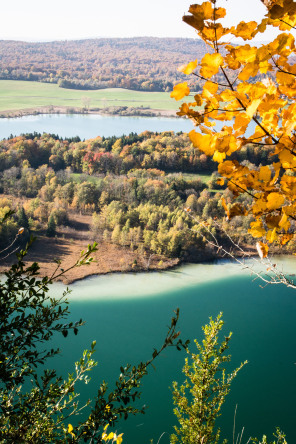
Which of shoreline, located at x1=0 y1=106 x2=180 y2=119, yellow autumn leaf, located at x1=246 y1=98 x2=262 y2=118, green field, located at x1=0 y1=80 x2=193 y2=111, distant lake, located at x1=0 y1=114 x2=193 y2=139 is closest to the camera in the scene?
yellow autumn leaf, located at x1=246 y1=98 x2=262 y2=118

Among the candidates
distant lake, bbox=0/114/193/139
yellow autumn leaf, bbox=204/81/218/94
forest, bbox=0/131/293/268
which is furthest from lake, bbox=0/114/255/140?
yellow autumn leaf, bbox=204/81/218/94

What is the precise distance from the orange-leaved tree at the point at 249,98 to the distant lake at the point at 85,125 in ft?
149

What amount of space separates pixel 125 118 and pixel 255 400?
57.2 meters

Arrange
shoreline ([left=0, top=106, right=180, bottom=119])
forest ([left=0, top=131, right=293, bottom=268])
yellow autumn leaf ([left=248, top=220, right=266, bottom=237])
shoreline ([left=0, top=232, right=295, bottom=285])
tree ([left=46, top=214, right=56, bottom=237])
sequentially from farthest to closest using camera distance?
shoreline ([left=0, top=106, right=180, bottom=119]) < tree ([left=46, top=214, right=56, bottom=237]) < forest ([left=0, top=131, right=293, bottom=268]) < shoreline ([left=0, top=232, right=295, bottom=285]) < yellow autumn leaf ([left=248, top=220, right=266, bottom=237])

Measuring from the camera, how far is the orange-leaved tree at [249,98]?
83 cm

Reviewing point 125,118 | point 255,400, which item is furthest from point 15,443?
point 125,118

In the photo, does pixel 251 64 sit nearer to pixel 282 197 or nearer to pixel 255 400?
pixel 282 197

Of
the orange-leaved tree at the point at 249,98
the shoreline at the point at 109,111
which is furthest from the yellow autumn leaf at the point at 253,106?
the shoreline at the point at 109,111

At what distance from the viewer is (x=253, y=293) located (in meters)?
16.5

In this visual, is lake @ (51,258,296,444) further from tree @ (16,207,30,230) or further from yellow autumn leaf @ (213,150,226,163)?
yellow autumn leaf @ (213,150,226,163)

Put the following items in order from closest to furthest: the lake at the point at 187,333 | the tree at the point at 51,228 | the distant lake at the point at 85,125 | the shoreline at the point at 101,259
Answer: the lake at the point at 187,333 → the shoreline at the point at 101,259 → the tree at the point at 51,228 → the distant lake at the point at 85,125

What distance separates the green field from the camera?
209 feet

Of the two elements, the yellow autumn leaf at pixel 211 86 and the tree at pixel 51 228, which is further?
the tree at pixel 51 228

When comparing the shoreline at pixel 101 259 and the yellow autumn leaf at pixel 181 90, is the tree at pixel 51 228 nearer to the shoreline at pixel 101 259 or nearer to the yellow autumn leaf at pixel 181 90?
the shoreline at pixel 101 259
